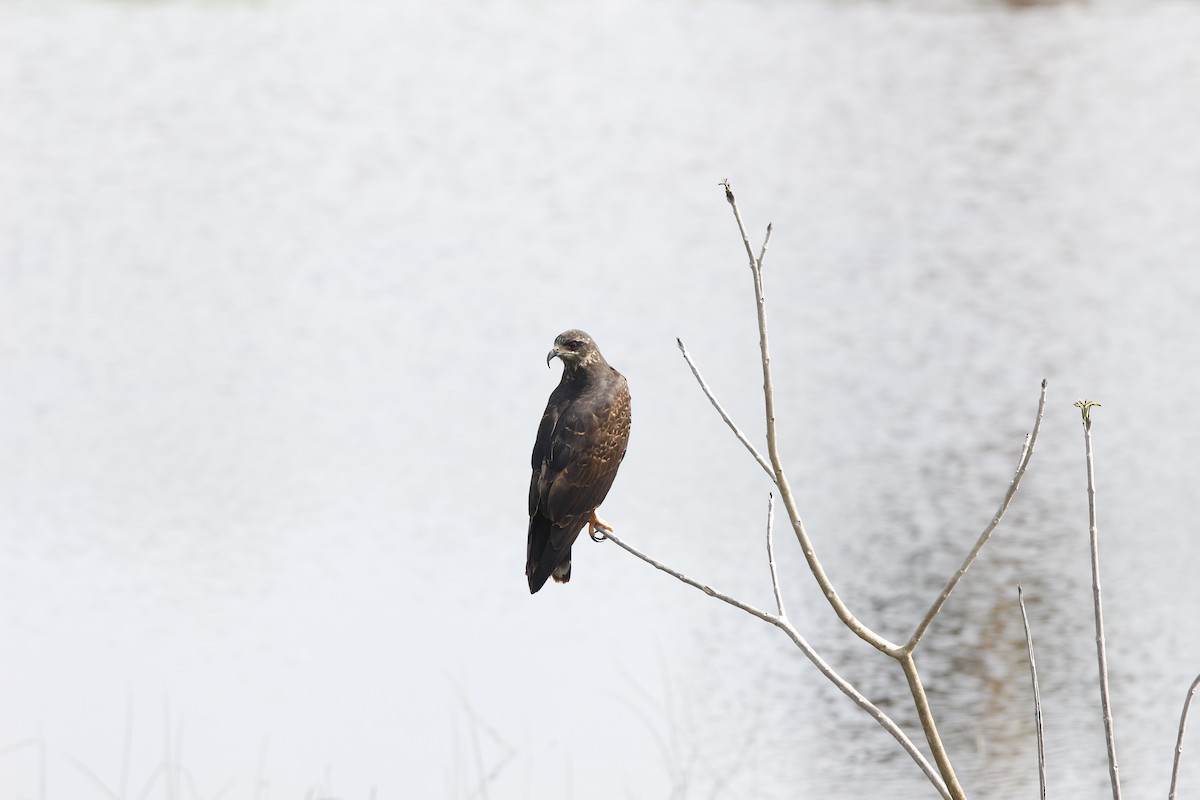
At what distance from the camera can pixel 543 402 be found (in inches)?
468

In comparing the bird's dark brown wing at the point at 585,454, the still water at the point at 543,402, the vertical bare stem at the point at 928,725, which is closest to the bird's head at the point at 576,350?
the bird's dark brown wing at the point at 585,454

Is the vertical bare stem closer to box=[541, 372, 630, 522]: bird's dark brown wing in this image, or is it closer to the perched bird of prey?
the perched bird of prey

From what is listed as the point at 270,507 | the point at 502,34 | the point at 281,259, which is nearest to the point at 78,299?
the point at 281,259

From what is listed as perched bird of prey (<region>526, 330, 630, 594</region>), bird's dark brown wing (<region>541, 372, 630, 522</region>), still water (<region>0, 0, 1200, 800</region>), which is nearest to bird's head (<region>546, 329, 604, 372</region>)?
perched bird of prey (<region>526, 330, 630, 594</region>)

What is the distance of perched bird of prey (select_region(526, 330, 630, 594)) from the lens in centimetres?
426

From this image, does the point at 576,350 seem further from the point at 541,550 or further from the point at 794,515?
the point at 794,515

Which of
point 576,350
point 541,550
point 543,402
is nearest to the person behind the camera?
point 541,550

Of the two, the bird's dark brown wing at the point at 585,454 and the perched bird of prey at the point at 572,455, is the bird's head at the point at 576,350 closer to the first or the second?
the perched bird of prey at the point at 572,455

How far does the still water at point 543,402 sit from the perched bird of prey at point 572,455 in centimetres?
287

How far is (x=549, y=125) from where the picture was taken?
21.2m

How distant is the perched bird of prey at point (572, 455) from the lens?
4.26m

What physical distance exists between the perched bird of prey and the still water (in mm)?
2871

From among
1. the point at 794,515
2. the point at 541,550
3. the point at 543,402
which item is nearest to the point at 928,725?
the point at 794,515

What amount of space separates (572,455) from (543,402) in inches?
295
